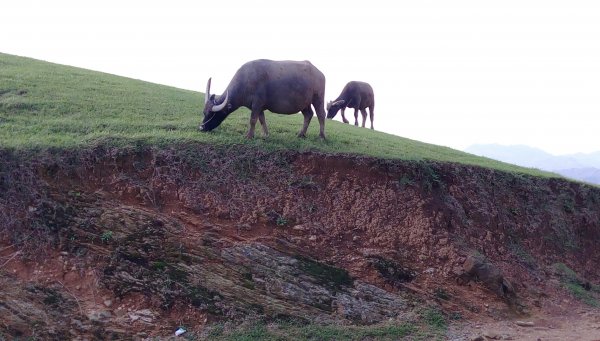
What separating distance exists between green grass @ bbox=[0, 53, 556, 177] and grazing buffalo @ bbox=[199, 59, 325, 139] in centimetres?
48

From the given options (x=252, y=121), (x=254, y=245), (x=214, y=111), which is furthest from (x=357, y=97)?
(x=254, y=245)

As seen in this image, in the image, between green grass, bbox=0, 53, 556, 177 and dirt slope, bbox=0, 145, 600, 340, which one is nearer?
dirt slope, bbox=0, 145, 600, 340

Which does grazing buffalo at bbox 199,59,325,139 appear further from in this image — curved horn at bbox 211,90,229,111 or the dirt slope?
the dirt slope

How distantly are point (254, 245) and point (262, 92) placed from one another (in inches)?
142

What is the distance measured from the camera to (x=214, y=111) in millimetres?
11102

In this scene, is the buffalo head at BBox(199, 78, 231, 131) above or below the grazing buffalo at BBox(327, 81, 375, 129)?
below

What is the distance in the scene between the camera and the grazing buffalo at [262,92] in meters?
11.0

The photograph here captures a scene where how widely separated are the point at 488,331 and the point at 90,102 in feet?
33.1

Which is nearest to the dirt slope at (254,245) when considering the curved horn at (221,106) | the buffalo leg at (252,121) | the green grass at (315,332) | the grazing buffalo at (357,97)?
the green grass at (315,332)

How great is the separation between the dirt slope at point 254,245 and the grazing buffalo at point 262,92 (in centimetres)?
124

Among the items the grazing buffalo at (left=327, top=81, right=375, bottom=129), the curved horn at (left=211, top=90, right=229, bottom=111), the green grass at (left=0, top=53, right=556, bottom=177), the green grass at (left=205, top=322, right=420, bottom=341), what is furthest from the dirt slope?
the grazing buffalo at (left=327, top=81, right=375, bottom=129)

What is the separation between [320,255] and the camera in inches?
354

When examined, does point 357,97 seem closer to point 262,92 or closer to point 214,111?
point 262,92

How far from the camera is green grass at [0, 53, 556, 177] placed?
996 cm
